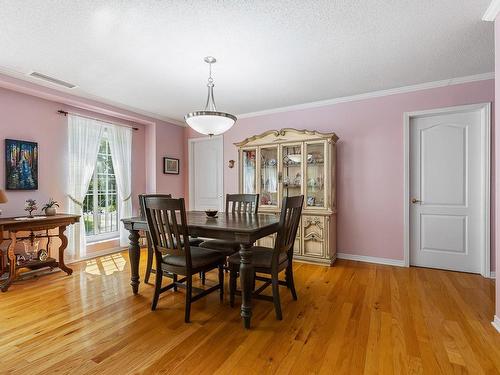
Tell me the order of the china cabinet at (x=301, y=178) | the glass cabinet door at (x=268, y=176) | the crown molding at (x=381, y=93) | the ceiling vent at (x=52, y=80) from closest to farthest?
1. the ceiling vent at (x=52, y=80)
2. the crown molding at (x=381, y=93)
3. the china cabinet at (x=301, y=178)
4. the glass cabinet door at (x=268, y=176)

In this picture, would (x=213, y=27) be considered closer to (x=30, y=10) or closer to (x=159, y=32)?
(x=159, y=32)

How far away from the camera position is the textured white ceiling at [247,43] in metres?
1.94

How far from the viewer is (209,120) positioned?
8.30ft

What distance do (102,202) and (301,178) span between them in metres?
3.15

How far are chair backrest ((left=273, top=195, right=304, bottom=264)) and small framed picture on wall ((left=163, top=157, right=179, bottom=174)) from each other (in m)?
3.28

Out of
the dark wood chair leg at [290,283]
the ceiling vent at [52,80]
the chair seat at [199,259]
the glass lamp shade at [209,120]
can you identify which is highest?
the ceiling vent at [52,80]

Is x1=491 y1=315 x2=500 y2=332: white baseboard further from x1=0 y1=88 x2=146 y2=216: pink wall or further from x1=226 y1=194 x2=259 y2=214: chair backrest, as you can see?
x1=0 y1=88 x2=146 y2=216: pink wall

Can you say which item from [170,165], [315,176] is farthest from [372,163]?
[170,165]

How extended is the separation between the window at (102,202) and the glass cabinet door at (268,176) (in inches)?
97.0

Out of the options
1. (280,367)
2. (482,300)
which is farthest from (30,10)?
(482,300)

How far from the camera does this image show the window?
13.6ft

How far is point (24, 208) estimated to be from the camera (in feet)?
10.6

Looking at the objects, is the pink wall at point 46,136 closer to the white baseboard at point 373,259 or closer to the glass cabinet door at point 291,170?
the glass cabinet door at point 291,170

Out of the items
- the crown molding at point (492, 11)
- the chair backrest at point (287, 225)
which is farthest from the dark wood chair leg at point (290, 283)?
the crown molding at point (492, 11)
